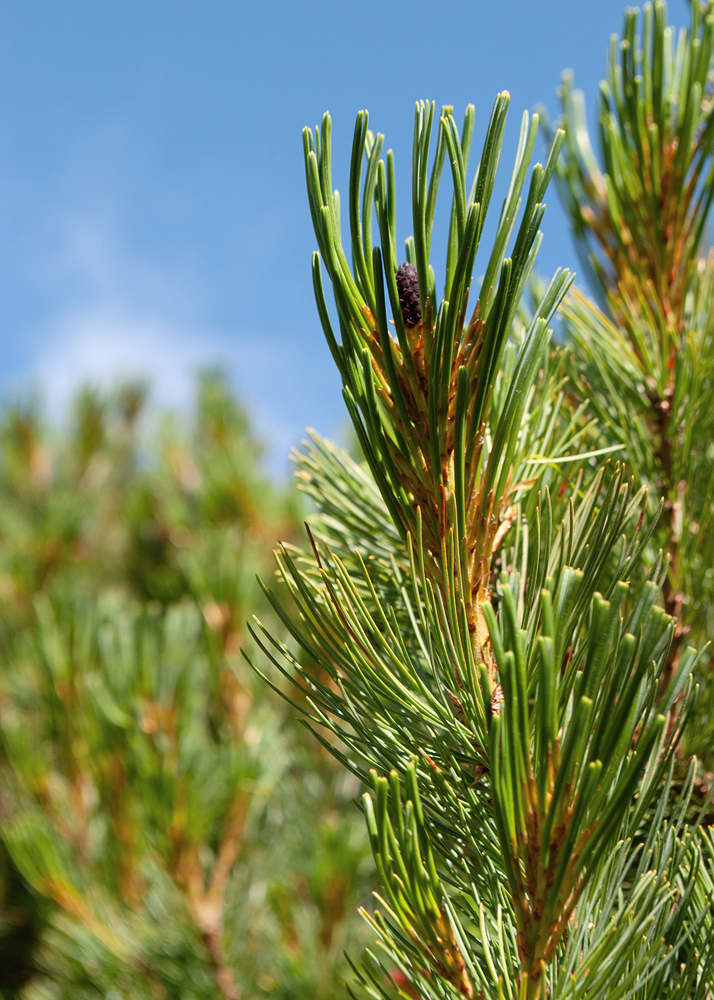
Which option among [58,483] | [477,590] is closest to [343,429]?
[58,483]

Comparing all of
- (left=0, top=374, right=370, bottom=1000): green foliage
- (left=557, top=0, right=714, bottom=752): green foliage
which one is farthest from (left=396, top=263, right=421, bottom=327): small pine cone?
(left=0, top=374, right=370, bottom=1000): green foliage

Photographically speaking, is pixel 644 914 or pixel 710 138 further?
pixel 710 138

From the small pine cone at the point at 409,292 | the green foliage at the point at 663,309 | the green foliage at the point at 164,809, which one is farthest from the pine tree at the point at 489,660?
the green foliage at the point at 164,809

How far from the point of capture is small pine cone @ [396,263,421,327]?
0.37 m

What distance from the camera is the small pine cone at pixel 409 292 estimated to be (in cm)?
37

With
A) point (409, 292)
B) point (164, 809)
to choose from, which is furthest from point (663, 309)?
point (164, 809)

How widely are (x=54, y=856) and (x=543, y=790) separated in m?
1.20

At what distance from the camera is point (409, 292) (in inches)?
14.5

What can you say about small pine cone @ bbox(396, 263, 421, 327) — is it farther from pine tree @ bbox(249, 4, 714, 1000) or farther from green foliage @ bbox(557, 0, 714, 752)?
green foliage @ bbox(557, 0, 714, 752)

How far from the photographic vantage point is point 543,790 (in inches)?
12.2

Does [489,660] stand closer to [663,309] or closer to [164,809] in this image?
[663,309]

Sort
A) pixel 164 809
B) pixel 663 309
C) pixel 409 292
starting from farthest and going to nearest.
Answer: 1. pixel 164 809
2. pixel 663 309
3. pixel 409 292

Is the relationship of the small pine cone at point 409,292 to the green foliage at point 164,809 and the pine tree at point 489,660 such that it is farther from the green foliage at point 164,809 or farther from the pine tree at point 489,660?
the green foliage at point 164,809

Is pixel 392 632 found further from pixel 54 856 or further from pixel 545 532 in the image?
pixel 54 856
